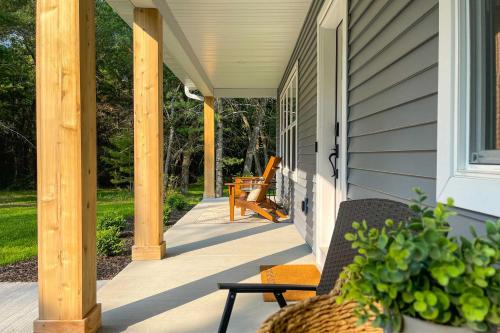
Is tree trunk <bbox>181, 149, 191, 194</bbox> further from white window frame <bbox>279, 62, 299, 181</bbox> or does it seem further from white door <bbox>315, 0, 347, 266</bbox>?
white door <bbox>315, 0, 347, 266</bbox>

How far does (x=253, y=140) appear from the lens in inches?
667

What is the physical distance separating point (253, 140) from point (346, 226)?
601 inches

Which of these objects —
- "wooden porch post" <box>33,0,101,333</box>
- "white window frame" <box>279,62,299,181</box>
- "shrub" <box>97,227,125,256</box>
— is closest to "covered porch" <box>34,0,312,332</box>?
"wooden porch post" <box>33,0,101,333</box>

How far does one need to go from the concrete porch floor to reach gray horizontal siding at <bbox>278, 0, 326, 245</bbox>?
1.13 feet

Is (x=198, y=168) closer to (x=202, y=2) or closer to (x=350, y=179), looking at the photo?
(x=202, y=2)

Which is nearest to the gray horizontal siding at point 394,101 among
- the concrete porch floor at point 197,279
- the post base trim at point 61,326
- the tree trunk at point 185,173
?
the concrete porch floor at point 197,279

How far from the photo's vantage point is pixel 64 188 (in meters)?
2.37

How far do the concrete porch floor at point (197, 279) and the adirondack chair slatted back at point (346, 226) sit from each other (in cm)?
102

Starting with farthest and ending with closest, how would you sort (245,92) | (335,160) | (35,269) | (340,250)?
1. (245,92)
2. (35,269)
3. (335,160)
4. (340,250)

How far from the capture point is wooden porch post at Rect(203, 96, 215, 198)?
10617 mm

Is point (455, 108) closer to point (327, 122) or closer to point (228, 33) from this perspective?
point (327, 122)

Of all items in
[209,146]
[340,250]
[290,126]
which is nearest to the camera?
[340,250]

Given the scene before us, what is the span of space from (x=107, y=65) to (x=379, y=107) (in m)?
14.8

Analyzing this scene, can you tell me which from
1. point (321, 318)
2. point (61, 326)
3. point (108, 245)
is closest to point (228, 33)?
point (108, 245)
